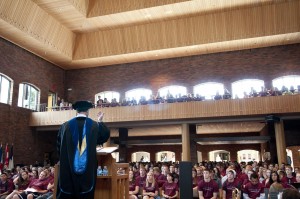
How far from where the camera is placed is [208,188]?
7277mm

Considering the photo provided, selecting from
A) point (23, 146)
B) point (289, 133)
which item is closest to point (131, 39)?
point (23, 146)

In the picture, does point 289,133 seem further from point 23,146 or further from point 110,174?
point 110,174

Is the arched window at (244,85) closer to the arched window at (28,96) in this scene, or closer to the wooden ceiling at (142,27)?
the wooden ceiling at (142,27)

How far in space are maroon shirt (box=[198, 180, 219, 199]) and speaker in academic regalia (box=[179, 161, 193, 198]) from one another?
2011 mm

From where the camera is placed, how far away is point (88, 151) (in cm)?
348

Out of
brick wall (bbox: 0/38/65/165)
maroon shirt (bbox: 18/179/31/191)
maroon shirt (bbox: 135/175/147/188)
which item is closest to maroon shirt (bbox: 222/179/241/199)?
maroon shirt (bbox: 135/175/147/188)

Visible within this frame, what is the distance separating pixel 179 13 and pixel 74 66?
9.24 m

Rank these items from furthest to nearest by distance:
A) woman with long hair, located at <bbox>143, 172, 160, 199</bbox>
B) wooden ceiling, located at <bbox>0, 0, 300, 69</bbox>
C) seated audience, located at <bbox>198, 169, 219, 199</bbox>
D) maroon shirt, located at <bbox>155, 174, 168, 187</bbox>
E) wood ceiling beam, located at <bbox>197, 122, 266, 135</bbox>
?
wood ceiling beam, located at <bbox>197, 122, 266, 135</bbox>
wooden ceiling, located at <bbox>0, 0, 300, 69</bbox>
maroon shirt, located at <bbox>155, 174, 168, 187</bbox>
woman with long hair, located at <bbox>143, 172, 160, 199</bbox>
seated audience, located at <bbox>198, 169, 219, 199</bbox>

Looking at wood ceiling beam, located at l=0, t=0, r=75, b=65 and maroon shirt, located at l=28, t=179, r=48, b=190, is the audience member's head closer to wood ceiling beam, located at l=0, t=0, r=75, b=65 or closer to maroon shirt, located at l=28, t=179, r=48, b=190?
maroon shirt, located at l=28, t=179, r=48, b=190

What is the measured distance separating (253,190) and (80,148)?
5.46 metres

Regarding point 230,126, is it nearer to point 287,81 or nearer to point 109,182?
point 287,81

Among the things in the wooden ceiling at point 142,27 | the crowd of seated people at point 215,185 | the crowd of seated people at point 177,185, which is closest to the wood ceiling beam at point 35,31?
the wooden ceiling at point 142,27

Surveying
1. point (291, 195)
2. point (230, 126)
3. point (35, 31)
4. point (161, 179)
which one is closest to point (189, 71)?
point (230, 126)

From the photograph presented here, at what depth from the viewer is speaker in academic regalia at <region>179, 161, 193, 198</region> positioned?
5414 mm
